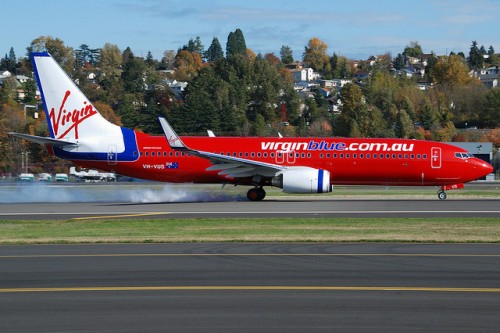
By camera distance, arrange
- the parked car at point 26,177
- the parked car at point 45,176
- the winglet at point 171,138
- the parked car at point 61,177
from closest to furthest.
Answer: the winglet at point 171,138 → the parked car at point 26,177 → the parked car at point 61,177 → the parked car at point 45,176

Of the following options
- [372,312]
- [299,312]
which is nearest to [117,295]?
[299,312]

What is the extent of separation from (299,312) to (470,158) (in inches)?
1171

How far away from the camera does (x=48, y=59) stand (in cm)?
3972

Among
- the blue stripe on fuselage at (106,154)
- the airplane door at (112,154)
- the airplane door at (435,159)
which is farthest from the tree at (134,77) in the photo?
the airplane door at (435,159)

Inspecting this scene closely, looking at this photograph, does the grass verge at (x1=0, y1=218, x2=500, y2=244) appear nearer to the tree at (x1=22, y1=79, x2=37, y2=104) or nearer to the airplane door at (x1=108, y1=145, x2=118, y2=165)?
the airplane door at (x1=108, y1=145, x2=118, y2=165)

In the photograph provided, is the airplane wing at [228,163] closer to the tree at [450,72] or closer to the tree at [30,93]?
the tree at [30,93]

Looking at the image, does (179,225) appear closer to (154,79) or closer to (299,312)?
(299,312)

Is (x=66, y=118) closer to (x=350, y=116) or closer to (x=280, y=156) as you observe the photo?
(x=280, y=156)

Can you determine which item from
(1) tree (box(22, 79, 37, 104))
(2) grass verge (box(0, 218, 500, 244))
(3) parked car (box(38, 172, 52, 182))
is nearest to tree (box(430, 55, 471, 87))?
(1) tree (box(22, 79, 37, 104))

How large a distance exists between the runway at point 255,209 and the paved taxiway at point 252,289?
37.7 feet

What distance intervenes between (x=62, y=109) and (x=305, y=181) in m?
12.3

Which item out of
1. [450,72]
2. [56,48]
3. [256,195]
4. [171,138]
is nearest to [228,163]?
[256,195]

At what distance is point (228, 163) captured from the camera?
38.8m

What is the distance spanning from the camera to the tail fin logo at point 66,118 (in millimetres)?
39625
